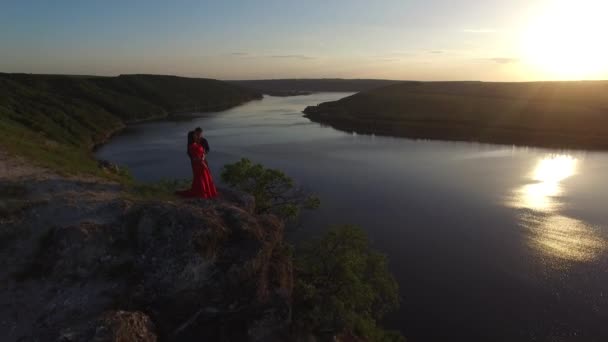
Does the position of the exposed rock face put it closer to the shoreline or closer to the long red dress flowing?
the long red dress flowing

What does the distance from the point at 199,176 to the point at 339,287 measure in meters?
8.45

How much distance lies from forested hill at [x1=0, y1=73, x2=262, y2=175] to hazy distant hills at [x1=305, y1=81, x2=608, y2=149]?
2284 inches

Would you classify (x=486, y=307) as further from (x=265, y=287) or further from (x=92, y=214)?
(x=92, y=214)

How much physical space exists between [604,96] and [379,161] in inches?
3969

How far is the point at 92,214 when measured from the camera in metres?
15.6

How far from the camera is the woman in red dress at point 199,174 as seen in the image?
19041 mm

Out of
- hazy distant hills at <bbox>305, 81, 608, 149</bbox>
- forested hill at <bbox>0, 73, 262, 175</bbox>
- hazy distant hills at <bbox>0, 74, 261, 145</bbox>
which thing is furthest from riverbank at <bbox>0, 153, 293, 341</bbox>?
hazy distant hills at <bbox>305, 81, 608, 149</bbox>

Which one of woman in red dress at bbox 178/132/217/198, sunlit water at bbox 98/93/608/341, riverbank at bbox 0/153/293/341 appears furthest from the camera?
sunlit water at bbox 98/93/608/341

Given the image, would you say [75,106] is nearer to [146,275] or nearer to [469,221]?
[469,221]

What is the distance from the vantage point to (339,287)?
19766 mm

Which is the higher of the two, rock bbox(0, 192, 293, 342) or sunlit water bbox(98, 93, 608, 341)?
rock bbox(0, 192, 293, 342)

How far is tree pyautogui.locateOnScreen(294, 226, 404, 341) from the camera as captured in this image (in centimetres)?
1800

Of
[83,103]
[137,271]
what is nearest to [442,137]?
[137,271]

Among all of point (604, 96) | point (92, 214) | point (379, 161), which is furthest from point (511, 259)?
point (604, 96)
